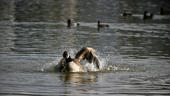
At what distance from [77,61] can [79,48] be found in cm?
713

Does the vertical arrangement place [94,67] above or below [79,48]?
above

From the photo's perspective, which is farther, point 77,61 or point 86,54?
point 86,54

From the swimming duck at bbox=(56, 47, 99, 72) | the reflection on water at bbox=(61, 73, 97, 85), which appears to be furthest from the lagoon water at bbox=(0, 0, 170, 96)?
the swimming duck at bbox=(56, 47, 99, 72)

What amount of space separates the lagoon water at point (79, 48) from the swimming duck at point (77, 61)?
27 centimetres

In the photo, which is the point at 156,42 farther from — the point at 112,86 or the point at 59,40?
the point at 112,86

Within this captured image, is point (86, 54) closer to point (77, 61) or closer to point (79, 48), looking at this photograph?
point (77, 61)

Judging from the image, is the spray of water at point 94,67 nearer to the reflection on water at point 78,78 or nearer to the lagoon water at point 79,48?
the lagoon water at point 79,48

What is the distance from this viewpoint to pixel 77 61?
64.5 ft

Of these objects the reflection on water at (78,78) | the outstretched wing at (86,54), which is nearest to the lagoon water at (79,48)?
the reflection on water at (78,78)

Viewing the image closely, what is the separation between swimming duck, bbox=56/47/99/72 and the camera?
63.8 feet

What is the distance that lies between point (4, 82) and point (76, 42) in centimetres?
1215

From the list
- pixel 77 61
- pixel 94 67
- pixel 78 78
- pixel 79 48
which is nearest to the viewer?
pixel 78 78

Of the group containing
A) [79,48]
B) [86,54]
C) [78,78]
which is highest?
[86,54]

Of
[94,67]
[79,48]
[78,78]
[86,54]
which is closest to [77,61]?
[86,54]
